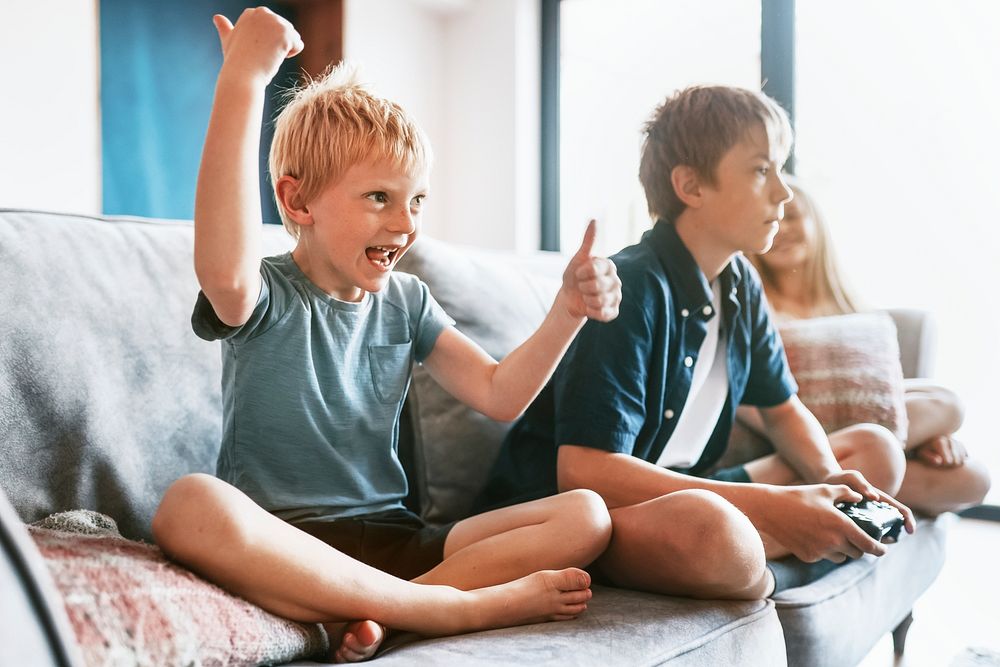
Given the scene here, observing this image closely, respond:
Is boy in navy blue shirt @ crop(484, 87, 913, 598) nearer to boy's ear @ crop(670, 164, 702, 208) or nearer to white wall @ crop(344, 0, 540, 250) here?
boy's ear @ crop(670, 164, 702, 208)

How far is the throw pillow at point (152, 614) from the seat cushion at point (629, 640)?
8 cm

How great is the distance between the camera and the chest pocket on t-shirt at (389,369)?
0.86m

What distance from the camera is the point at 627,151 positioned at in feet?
3.21

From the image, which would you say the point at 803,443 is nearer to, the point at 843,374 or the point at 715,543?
the point at 843,374

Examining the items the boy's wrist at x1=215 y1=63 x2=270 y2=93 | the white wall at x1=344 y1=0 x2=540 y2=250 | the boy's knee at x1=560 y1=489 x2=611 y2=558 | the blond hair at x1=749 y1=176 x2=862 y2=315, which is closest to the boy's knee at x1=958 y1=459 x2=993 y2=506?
the blond hair at x1=749 y1=176 x2=862 y2=315

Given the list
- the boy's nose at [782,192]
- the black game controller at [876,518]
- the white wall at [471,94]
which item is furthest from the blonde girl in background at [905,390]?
the white wall at [471,94]

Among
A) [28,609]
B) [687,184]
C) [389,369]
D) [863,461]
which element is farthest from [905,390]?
[28,609]

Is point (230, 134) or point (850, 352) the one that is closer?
point (230, 134)

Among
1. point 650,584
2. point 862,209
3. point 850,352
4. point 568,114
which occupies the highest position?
point 568,114

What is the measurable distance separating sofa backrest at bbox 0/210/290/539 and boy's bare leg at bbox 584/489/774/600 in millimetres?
441

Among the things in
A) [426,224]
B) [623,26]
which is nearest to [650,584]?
[623,26]

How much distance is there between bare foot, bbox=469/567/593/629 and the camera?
67 centimetres

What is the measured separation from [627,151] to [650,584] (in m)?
0.48

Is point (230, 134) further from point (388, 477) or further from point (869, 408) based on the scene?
point (869, 408)
